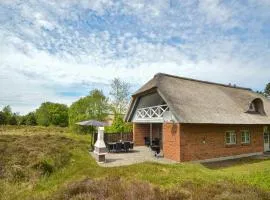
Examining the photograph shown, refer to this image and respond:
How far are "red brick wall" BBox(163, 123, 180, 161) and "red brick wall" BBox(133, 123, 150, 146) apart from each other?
257 inches

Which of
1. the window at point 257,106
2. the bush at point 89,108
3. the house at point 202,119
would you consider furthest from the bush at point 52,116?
the window at point 257,106

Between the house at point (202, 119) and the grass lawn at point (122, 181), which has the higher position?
the house at point (202, 119)

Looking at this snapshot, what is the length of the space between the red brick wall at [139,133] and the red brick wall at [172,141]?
6.52m

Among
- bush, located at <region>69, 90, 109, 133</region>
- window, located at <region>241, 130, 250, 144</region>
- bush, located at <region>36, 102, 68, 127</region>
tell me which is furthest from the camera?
bush, located at <region>36, 102, 68, 127</region>

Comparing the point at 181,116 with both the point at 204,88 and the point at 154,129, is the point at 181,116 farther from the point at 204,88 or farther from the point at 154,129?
the point at 154,129

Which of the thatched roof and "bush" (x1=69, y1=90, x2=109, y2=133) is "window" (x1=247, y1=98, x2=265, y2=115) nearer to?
the thatched roof

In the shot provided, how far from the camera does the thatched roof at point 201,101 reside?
1424 centimetres

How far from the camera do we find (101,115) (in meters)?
37.9

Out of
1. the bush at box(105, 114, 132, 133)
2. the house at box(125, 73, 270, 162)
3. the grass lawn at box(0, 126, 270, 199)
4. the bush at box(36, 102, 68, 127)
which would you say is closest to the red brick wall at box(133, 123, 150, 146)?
the house at box(125, 73, 270, 162)

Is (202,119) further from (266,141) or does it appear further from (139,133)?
(266,141)

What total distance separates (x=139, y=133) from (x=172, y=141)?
7.80 m

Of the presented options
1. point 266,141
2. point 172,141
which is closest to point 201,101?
point 172,141

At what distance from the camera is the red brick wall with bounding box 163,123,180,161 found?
1385 centimetres

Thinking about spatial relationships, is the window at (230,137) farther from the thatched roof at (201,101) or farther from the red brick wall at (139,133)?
the red brick wall at (139,133)
